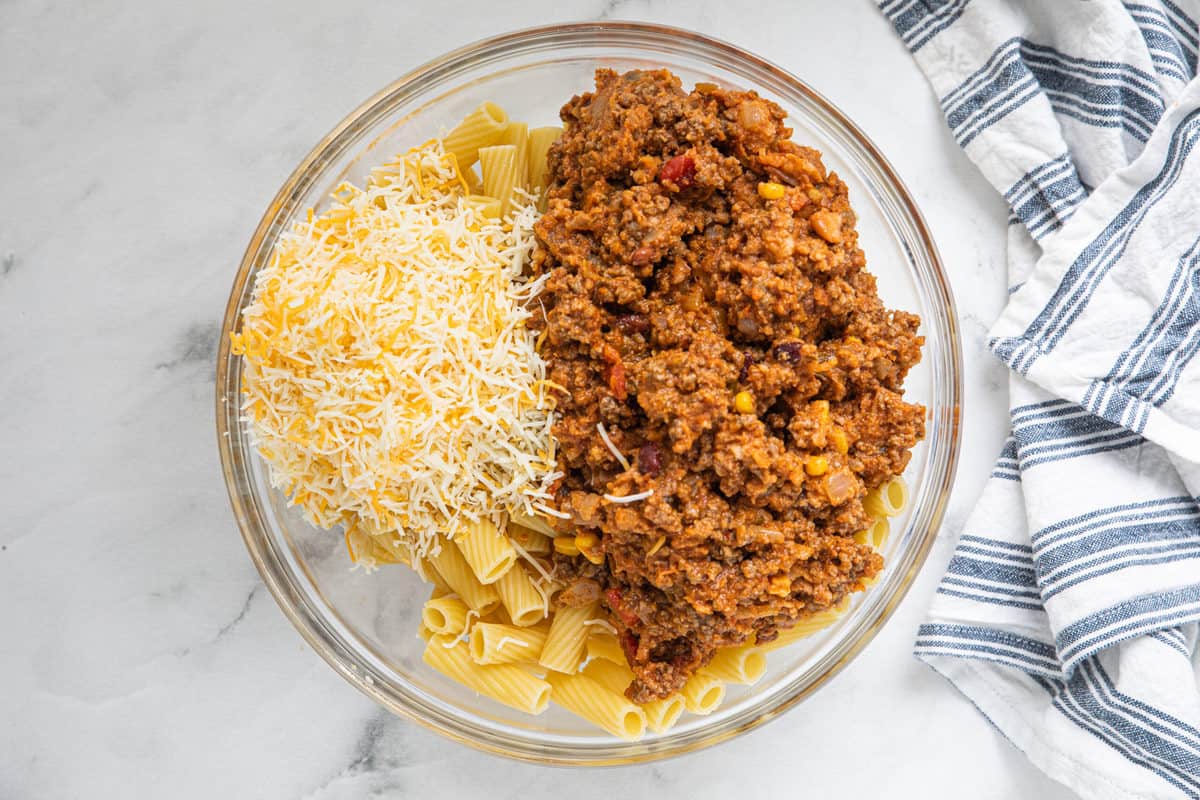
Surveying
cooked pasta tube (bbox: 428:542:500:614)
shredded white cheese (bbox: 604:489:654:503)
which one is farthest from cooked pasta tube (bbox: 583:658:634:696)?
shredded white cheese (bbox: 604:489:654:503)

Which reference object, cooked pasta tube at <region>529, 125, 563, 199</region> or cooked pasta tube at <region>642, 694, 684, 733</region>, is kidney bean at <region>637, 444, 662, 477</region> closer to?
cooked pasta tube at <region>642, 694, 684, 733</region>

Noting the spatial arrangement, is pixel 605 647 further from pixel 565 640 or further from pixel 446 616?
pixel 446 616

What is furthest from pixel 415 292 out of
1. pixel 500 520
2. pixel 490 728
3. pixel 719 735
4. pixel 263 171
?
pixel 719 735

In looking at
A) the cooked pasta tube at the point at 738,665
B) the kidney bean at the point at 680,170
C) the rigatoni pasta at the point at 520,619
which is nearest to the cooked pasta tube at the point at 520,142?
the rigatoni pasta at the point at 520,619

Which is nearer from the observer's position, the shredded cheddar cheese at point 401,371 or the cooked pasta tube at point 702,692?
the shredded cheddar cheese at point 401,371

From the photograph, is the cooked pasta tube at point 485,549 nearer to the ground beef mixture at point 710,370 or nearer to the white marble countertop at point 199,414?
the ground beef mixture at point 710,370
